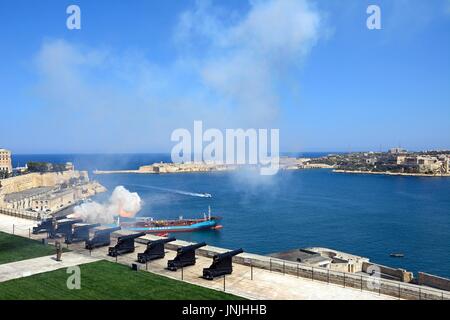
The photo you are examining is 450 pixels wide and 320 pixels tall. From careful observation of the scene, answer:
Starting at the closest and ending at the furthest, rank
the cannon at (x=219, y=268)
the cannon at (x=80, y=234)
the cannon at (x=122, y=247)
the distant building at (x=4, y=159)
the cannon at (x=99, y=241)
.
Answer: the cannon at (x=219, y=268) < the cannon at (x=122, y=247) < the cannon at (x=99, y=241) < the cannon at (x=80, y=234) < the distant building at (x=4, y=159)

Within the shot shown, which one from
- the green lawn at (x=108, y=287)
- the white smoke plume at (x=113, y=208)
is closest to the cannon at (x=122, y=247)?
the green lawn at (x=108, y=287)

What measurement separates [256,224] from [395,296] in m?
33.5

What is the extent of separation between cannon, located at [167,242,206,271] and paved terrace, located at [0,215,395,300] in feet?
0.54

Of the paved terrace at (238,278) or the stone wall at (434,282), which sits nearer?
the paved terrace at (238,278)

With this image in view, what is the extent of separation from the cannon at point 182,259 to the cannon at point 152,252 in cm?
111

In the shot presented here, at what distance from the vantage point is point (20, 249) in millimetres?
15664

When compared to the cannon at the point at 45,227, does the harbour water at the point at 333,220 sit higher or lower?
lower

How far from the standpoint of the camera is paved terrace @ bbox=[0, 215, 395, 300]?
10.6 metres

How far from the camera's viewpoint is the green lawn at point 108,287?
1055cm

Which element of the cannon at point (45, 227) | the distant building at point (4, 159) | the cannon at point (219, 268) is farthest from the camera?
the distant building at point (4, 159)

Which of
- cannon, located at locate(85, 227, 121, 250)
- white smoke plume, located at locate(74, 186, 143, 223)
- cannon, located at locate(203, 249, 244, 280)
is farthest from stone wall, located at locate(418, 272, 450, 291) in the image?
white smoke plume, located at locate(74, 186, 143, 223)

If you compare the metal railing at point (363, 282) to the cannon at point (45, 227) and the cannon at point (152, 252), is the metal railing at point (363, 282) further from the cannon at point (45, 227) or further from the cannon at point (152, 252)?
the cannon at point (45, 227)

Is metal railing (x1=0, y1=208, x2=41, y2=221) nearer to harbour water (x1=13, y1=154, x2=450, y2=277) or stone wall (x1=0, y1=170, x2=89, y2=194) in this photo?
harbour water (x1=13, y1=154, x2=450, y2=277)

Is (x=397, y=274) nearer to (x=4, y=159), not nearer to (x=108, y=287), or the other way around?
(x=108, y=287)
